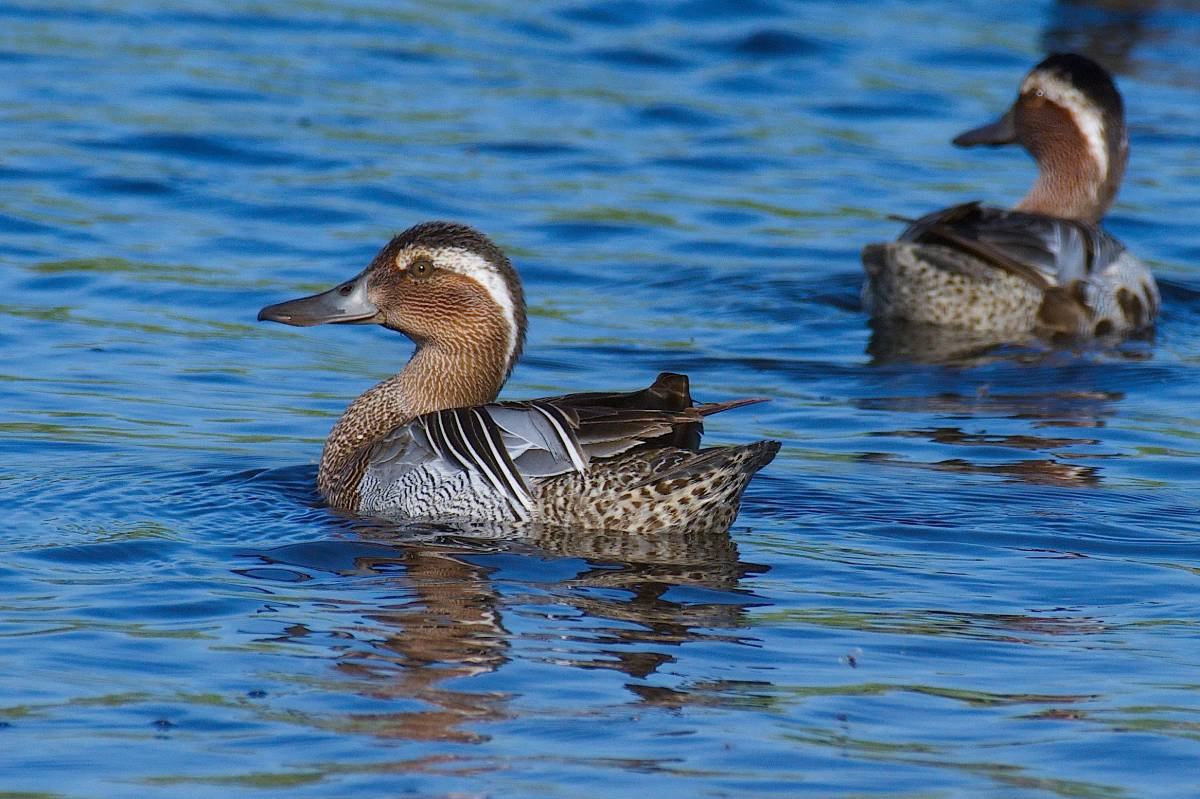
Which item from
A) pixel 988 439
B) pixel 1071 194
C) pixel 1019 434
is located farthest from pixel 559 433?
pixel 1071 194

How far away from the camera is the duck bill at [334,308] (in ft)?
27.7

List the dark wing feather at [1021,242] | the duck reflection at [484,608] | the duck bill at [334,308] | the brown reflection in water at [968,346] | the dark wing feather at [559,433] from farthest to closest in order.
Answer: the dark wing feather at [1021,242]
the brown reflection in water at [968,346]
the duck bill at [334,308]
the dark wing feather at [559,433]
the duck reflection at [484,608]

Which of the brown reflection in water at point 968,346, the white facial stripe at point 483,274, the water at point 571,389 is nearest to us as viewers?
the water at point 571,389

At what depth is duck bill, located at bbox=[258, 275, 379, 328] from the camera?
8.43 metres

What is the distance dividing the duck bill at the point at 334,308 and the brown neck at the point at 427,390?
286mm

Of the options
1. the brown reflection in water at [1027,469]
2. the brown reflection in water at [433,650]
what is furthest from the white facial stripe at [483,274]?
the brown reflection in water at [1027,469]

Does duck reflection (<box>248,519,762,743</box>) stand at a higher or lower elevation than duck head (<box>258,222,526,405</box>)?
lower

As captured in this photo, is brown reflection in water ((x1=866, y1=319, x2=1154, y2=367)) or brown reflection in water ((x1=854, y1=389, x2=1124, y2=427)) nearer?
brown reflection in water ((x1=854, y1=389, x2=1124, y2=427))

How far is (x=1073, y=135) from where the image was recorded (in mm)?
13008

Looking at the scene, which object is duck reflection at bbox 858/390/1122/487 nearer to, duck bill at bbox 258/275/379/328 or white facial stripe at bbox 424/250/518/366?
white facial stripe at bbox 424/250/518/366

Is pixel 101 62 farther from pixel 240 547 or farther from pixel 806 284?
pixel 240 547

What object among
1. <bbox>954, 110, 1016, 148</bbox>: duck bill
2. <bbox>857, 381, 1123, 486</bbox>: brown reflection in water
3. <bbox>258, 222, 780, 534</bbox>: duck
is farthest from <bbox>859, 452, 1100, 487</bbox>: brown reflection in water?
<bbox>954, 110, 1016, 148</bbox>: duck bill

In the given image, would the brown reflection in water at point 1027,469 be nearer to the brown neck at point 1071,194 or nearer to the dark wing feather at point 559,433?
the dark wing feather at point 559,433

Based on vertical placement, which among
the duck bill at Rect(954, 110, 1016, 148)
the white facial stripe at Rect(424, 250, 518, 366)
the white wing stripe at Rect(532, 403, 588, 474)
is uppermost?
the duck bill at Rect(954, 110, 1016, 148)
